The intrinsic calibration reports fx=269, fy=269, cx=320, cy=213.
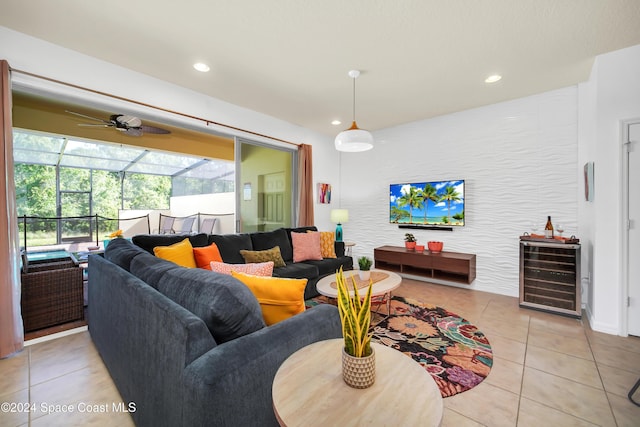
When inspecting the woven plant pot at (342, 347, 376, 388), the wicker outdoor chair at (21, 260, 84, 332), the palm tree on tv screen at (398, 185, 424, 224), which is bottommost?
the wicker outdoor chair at (21, 260, 84, 332)

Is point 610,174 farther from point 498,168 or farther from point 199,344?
point 199,344

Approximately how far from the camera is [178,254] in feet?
8.60

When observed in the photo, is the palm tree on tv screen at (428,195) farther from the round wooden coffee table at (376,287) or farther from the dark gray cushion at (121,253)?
the dark gray cushion at (121,253)

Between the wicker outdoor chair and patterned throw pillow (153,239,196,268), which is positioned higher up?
patterned throw pillow (153,239,196,268)

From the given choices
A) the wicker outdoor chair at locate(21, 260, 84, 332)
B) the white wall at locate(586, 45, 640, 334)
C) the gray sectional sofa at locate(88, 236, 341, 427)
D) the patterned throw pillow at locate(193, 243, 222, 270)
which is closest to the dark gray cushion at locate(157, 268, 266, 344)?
the gray sectional sofa at locate(88, 236, 341, 427)

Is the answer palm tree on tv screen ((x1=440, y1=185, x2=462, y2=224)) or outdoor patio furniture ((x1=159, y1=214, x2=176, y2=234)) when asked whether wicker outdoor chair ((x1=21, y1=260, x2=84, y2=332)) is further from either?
palm tree on tv screen ((x1=440, y1=185, x2=462, y2=224))

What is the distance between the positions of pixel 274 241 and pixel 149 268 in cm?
235

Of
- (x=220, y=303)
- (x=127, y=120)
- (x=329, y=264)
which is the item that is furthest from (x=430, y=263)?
(x=127, y=120)

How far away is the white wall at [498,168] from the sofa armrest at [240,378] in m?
3.72

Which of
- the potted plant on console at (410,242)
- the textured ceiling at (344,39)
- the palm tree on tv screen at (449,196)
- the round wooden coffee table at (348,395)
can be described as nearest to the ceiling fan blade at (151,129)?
the textured ceiling at (344,39)

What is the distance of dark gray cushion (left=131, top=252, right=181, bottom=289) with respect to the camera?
1.46 m

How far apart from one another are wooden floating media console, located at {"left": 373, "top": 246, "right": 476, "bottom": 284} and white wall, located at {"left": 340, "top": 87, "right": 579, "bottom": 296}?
0.33 m

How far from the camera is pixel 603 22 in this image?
2154mm

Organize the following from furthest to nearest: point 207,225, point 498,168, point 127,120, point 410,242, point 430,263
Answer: point 207,225 → point 410,242 → point 430,263 → point 498,168 → point 127,120
